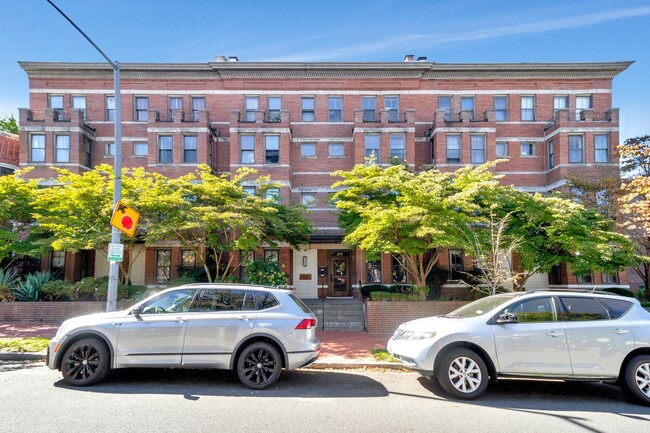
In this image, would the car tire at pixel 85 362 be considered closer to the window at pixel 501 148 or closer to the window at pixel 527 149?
the window at pixel 501 148

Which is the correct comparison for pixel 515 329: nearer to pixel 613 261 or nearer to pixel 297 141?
pixel 613 261

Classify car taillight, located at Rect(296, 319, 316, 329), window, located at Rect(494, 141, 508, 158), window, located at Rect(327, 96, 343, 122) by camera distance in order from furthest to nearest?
window, located at Rect(327, 96, 343, 122) < window, located at Rect(494, 141, 508, 158) < car taillight, located at Rect(296, 319, 316, 329)

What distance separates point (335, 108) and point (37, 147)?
55.6 ft

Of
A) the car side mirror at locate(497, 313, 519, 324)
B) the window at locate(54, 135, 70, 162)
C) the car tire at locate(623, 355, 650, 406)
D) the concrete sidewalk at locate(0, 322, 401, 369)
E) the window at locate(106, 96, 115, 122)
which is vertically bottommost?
the concrete sidewalk at locate(0, 322, 401, 369)

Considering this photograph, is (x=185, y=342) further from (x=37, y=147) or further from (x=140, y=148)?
(x=37, y=147)

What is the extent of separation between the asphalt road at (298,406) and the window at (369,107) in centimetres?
1835

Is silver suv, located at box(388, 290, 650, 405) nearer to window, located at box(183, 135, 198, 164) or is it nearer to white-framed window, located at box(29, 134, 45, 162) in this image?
window, located at box(183, 135, 198, 164)

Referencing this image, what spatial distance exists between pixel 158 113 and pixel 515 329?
21.8 m

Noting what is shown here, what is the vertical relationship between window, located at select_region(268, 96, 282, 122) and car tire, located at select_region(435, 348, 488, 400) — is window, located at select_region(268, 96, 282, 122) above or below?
above

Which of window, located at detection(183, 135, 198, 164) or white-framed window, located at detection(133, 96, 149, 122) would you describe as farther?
white-framed window, located at detection(133, 96, 149, 122)

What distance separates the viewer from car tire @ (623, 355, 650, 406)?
237 inches

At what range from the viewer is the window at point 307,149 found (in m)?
22.7

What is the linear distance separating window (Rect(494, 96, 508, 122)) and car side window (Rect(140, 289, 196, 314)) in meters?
22.2

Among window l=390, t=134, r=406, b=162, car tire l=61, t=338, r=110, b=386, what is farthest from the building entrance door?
car tire l=61, t=338, r=110, b=386
